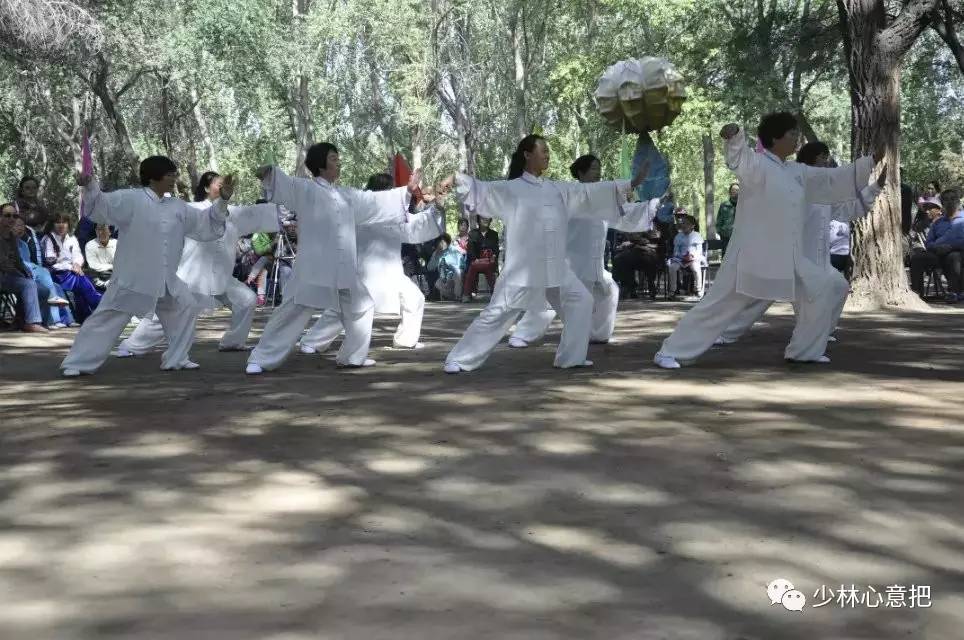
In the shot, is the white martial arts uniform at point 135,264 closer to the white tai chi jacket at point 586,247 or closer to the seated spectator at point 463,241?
the white tai chi jacket at point 586,247

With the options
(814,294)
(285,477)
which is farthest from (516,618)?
(814,294)

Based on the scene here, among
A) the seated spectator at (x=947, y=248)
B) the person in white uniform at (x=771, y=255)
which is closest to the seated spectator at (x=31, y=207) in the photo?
the person in white uniform at (x=771, y=255)

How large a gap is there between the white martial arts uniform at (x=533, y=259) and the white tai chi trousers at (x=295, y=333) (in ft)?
3.21

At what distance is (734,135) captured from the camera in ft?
27.6

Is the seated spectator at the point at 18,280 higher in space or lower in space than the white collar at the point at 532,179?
lower

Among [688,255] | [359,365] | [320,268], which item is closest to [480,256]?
[688,255]

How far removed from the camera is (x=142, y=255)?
9820 mm

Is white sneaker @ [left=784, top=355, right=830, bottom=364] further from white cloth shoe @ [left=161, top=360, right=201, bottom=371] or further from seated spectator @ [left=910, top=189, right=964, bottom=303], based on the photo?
seated spectator @ [left=910, top=189, right=964, bottom=303]

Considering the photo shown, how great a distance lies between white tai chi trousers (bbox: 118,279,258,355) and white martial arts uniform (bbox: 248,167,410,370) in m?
1.85

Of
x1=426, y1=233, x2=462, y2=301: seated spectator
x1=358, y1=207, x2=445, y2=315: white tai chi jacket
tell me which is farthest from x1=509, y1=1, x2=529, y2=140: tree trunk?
x1=358, y1=207, x2=445, y2=315: white tai chi jacket

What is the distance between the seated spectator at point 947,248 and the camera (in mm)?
16875

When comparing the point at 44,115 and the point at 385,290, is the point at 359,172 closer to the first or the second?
the point at 44,115

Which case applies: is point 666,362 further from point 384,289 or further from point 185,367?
point 185,367

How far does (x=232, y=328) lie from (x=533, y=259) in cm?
366
